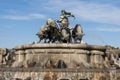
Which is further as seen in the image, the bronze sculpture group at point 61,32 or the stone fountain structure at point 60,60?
the bronze sculpture group at point 61,32

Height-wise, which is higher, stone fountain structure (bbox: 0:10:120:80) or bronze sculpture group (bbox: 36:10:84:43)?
bronze sculpture group (bbox: 36:10:84:43)

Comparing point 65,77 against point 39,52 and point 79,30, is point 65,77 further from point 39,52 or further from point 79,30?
point 79,30

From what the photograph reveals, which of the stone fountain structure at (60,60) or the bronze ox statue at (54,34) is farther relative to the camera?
the bronze ox statue at (54,34)

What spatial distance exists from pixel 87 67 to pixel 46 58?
3.00m

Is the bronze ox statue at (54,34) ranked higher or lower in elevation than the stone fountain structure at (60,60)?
higher

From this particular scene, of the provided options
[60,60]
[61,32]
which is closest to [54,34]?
[61,32]

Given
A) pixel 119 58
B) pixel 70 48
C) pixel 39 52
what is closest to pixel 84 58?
pixel 70 48

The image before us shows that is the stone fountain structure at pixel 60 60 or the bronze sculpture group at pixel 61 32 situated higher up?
the bronze sculpture group at pixel 61 32

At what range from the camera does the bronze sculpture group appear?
1266 inches

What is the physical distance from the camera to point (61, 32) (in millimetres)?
32594

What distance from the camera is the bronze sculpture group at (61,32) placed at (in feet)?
105

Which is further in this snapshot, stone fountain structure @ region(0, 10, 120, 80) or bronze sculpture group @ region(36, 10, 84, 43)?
bronze sculpture group @ region(36, 10, 84, 43)

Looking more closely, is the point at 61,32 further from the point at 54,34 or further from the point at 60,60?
the point at 60,60

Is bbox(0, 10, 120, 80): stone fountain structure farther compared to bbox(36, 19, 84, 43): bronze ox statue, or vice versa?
bbox(36, 19, 84, 43): bronze ox statue
